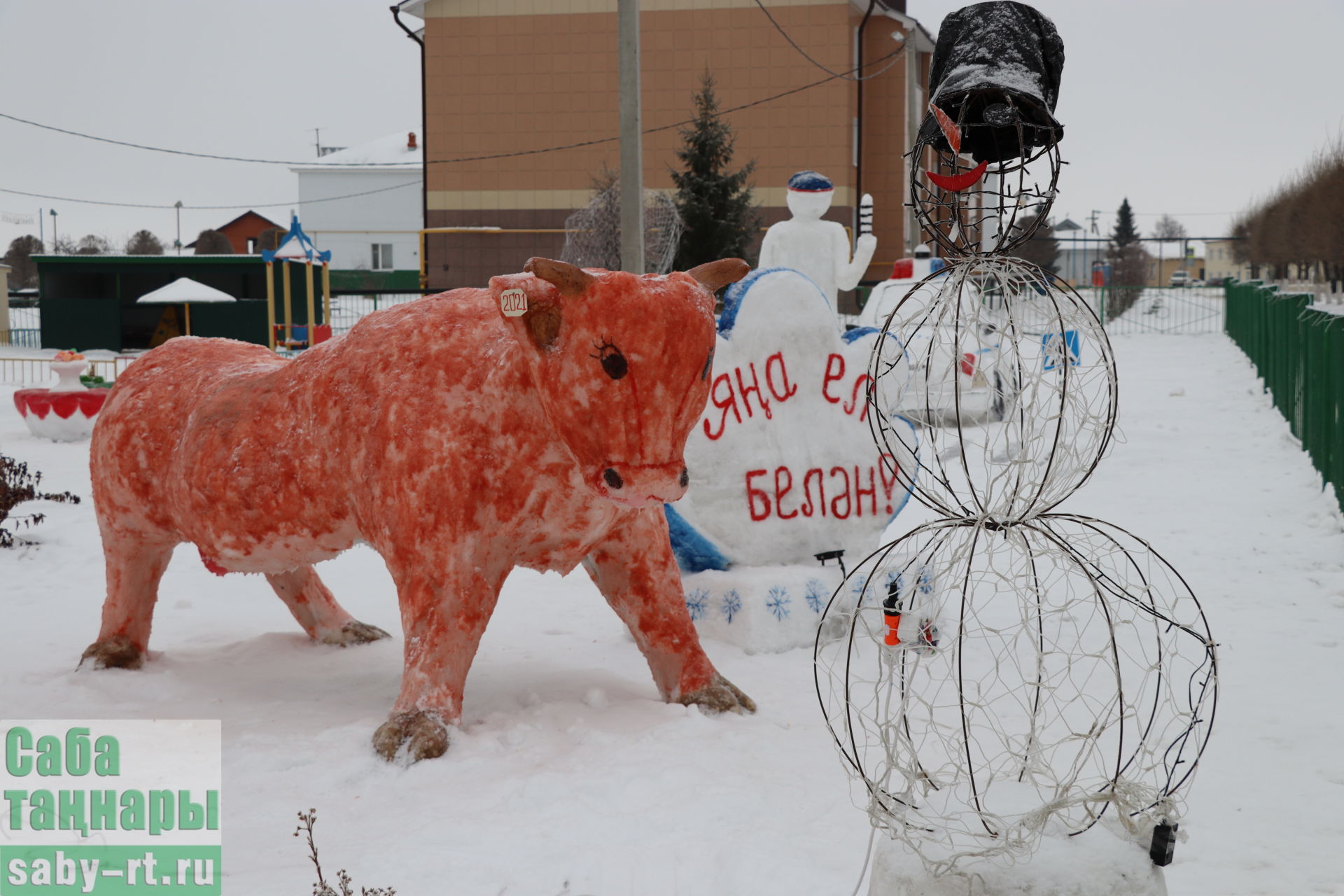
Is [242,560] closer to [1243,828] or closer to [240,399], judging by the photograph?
[240,399]

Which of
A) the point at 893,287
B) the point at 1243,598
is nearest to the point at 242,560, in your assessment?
the point at 1243,598

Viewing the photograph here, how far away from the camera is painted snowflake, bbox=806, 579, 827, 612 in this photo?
504 cm

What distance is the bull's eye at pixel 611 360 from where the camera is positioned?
3332mm

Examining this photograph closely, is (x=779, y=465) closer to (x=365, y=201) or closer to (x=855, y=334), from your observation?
(x=855, y=334)

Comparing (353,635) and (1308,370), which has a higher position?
(1308,370)

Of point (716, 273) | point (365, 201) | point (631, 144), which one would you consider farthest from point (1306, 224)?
point (365, 201)

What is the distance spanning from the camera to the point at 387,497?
12.2 feet

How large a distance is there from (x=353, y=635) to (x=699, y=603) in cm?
149

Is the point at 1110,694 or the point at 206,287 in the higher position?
the point at 206,287

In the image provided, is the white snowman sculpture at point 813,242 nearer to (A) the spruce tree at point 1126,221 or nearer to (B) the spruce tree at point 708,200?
(B) the spruce tree at point 708,200

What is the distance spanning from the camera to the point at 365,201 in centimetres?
3506

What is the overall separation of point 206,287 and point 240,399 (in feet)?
53.2
